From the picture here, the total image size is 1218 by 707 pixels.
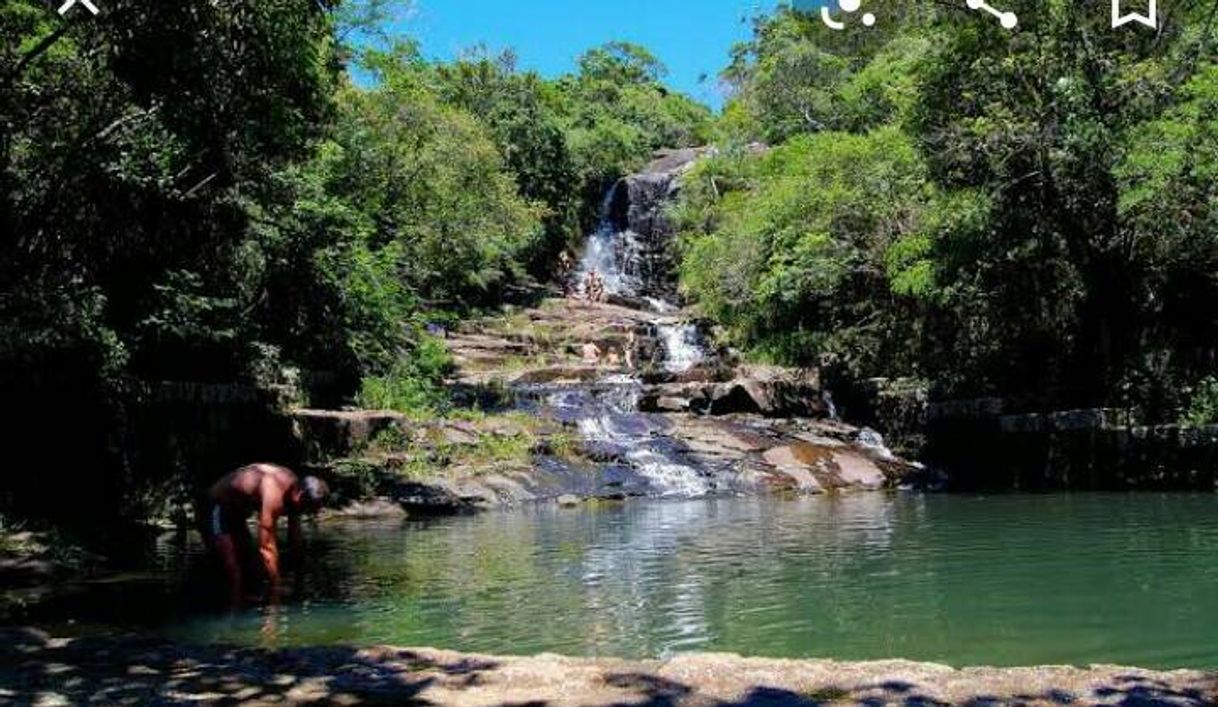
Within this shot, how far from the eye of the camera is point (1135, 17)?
17438 millimetres

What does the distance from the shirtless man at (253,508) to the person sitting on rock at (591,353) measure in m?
20.9

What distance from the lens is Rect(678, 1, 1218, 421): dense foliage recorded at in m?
17.3

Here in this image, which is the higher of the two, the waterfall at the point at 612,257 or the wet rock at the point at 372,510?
the waterfall at the point at 612,257

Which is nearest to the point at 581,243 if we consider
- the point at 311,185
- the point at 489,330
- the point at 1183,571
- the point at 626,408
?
the point at 489,330

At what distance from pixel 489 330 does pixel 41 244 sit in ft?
68.9

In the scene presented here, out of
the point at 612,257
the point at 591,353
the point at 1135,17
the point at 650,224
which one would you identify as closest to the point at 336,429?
the point at 591,353

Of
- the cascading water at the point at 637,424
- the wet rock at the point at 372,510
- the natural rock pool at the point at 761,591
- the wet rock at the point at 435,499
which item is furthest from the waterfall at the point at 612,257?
the natural rock pool at the point at 761,591

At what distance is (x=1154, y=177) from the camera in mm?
16781

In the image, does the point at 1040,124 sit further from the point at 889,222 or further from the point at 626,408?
the point at 626,408

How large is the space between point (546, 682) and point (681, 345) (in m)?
26.3

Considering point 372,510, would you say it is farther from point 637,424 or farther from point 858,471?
point 858,471

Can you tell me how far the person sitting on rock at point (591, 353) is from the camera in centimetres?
3048

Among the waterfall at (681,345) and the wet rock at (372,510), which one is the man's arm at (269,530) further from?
the waterfall at (681,345)

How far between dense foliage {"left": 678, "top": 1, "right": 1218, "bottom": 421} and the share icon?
0.35 m
